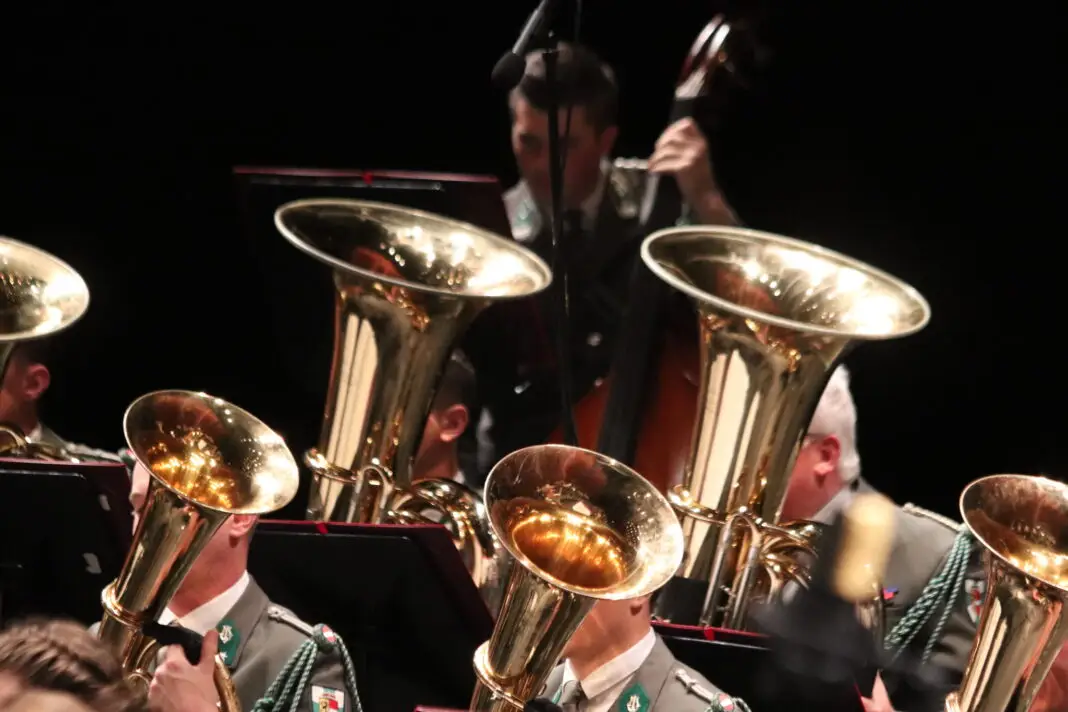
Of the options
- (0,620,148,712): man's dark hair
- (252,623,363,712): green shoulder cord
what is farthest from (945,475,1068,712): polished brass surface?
(0,620,148,712): man's dark hair

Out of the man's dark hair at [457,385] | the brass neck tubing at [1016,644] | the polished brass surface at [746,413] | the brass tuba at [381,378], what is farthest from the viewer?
the man's dark hair at [457,385]

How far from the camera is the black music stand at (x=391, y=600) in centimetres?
227

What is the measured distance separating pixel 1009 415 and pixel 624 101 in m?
1.08

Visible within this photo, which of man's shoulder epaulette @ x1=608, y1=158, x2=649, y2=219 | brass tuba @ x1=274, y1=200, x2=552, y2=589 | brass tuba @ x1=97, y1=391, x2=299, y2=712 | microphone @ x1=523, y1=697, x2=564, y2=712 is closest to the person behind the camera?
microphone @ x1=523, y1=697, x2=564, y2=712

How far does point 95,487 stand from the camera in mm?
2387

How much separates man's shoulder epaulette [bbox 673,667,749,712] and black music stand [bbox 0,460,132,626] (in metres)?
0.85

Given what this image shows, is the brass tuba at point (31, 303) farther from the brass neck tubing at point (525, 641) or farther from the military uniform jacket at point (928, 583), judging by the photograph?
the military uniform jacket at point (928, 583)

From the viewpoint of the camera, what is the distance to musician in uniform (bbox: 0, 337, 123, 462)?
3.04 m

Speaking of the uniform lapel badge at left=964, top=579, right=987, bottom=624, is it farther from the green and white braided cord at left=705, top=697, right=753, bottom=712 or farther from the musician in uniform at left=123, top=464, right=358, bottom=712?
the musician in uniform at left=123, top=464, right=358, bottom=712

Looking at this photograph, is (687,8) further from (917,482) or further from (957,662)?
(957,662)

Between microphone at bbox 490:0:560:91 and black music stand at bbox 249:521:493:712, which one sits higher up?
microphone at bbox 490:0:560:91

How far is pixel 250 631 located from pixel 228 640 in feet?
0.12

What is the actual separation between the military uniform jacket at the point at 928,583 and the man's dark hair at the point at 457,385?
862mm

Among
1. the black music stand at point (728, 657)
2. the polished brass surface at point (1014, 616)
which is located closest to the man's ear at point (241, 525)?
the black music stand at point (728, 657)
